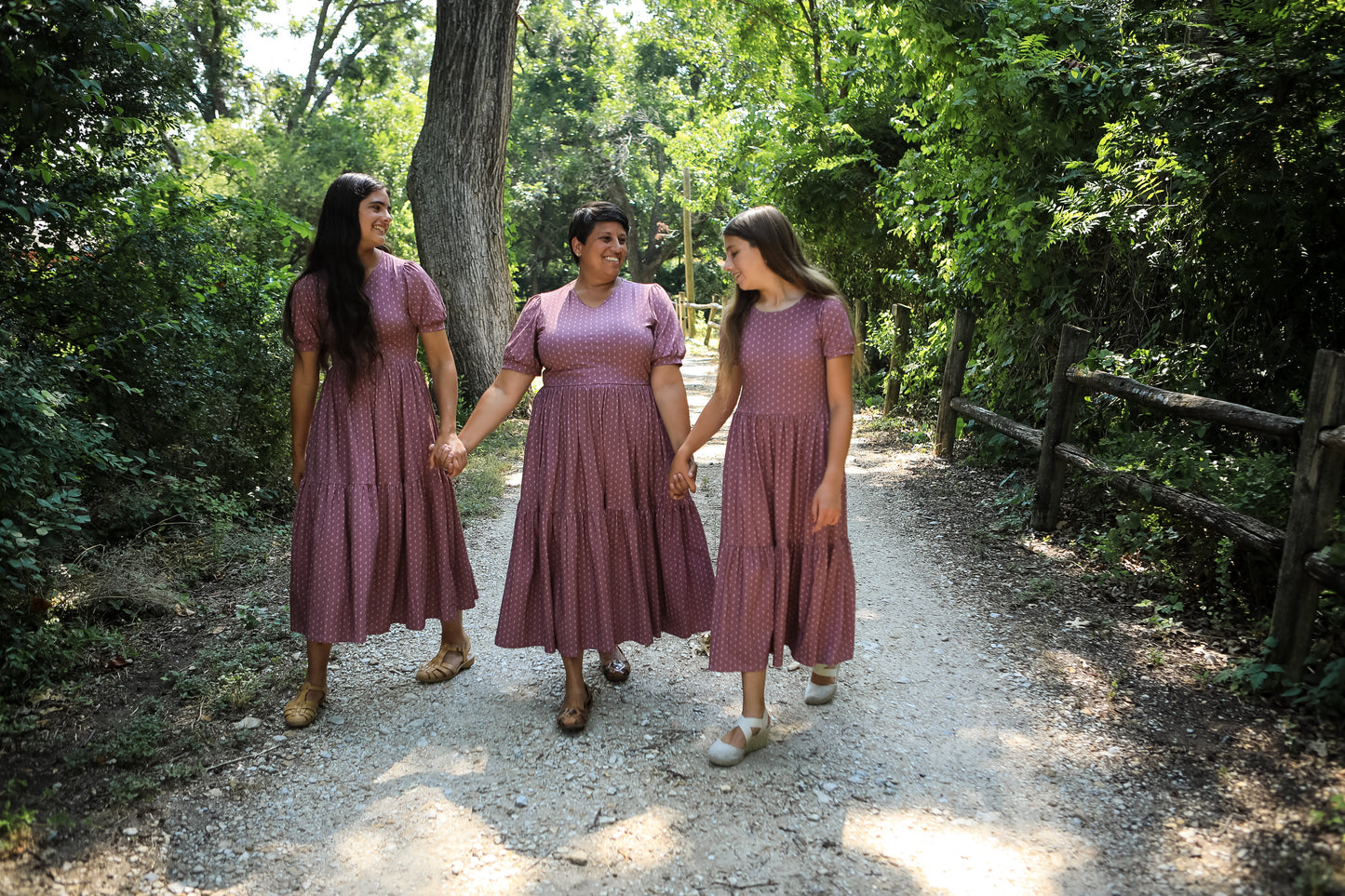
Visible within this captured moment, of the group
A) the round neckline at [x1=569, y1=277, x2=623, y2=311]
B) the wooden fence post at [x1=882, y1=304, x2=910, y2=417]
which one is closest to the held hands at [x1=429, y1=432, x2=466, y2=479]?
the round neckline at [x1=569, y1=277, x2=623, y2=311]

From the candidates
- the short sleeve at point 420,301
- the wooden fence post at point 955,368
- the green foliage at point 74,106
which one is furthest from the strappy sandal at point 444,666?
the wooden fence post at point 955,368

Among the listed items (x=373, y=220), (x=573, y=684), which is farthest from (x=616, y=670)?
(x=373, y=220)

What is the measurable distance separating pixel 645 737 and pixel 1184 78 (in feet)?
12.2

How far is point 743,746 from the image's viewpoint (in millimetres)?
3020

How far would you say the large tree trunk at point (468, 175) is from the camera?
8.98 meters

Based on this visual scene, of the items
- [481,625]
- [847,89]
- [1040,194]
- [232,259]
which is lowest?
[481,625]

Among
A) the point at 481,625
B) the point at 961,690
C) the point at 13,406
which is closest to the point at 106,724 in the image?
the point at 13,406

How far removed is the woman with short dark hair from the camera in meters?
3.27

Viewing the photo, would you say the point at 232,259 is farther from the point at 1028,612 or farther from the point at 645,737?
the point at 1028,612

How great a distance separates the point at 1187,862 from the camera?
7.86 feet

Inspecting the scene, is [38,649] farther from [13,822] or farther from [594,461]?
[594,461]

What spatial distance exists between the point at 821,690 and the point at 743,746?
55 cm

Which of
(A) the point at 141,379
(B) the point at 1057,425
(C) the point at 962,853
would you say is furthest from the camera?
(B) the point at 1057,425

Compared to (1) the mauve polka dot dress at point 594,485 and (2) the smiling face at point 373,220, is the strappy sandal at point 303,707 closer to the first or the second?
(1) the mauve polka dot dress at point 594,485
